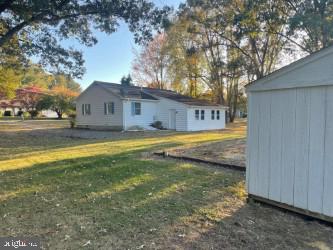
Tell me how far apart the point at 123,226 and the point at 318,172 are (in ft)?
9.68

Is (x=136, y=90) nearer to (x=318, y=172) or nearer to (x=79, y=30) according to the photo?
(x=79, y=30)

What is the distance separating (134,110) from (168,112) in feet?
10.8

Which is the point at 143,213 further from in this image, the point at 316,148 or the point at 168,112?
the point at 168,112


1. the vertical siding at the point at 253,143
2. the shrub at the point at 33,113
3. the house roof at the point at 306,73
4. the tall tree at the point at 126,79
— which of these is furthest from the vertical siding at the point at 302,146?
the shrub at the point at 33,113

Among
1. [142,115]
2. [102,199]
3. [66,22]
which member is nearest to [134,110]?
[142,115]

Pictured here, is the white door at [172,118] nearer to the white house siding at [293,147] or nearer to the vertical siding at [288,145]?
the white house siding at [293,147]

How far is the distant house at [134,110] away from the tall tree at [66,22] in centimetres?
1070

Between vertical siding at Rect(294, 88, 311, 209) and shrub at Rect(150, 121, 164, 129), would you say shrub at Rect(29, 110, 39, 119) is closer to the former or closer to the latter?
shrub at Rect(150, 121, 164, 129)

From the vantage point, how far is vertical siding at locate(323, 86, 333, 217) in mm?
3797

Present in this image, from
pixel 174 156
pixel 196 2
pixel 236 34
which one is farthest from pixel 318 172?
pixel 196 2

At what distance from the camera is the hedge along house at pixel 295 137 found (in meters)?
3.88

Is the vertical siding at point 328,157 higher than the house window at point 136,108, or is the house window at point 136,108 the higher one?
the house window at point 136,108

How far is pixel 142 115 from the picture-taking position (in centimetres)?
2431

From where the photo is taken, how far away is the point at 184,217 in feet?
13.9
